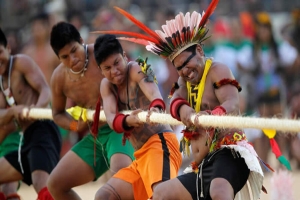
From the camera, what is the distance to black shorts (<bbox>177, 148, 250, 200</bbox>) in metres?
5.89

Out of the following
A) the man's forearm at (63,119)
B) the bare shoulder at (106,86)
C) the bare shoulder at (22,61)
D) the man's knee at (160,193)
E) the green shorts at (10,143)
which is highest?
the bare shoulder at (22,61)

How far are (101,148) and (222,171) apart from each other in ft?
6.06

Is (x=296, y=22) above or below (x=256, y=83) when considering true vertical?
above

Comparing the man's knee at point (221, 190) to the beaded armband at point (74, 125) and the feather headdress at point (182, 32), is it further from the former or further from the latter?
the beaded armband at point (74, 125)

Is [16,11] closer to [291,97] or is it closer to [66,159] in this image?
[291,97]

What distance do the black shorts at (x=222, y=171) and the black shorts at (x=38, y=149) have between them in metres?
2.23

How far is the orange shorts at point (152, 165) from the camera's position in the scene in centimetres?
654

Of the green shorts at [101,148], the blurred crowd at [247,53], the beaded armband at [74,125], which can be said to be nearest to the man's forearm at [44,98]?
the beaded armband at [74,125]

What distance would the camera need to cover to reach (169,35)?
615 cm

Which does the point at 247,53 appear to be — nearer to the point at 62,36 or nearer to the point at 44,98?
the point at 44,98

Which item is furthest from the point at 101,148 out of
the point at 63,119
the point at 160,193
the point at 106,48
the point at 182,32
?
the point at 182,32

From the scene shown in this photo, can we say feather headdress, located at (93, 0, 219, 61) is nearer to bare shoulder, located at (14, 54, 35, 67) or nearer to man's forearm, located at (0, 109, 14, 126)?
bare shoulder, located at (14, 54, 35, 67)

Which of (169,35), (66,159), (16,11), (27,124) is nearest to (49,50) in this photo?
(16,11)

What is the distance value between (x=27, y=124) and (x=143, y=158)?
1.99 metres
